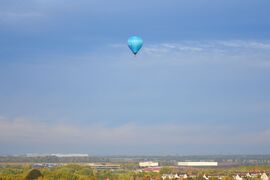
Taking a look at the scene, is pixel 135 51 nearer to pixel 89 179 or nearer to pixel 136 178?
pixel 89 179

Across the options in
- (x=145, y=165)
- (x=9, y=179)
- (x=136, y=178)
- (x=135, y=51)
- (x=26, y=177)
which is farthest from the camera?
(x=145, y=165)

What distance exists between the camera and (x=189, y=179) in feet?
315

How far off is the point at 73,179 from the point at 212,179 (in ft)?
76.4

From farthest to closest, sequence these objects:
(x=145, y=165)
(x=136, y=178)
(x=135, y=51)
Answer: (x=145, y=165), (x=136, y=178), (x=135, y=51)

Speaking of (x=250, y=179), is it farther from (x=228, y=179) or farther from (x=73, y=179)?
(x=73, y=179)

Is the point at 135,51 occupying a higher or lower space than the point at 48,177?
higher

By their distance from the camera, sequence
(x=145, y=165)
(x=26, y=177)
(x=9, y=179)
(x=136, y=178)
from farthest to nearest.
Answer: (x=145, y=165)
(x=136, y=178)
(x=26, y=177)
(x=9, y=179)

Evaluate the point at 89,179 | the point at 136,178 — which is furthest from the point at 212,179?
the point at 89,179

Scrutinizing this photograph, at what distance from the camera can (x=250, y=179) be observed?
99312 millimetres

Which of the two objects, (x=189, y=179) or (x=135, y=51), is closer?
(x=135, y=51)

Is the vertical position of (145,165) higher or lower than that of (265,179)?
higher

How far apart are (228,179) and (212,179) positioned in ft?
12.7

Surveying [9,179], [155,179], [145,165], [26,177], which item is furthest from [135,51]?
[145,165]

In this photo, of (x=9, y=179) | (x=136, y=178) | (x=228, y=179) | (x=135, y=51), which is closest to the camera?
(x=135, y=51)
